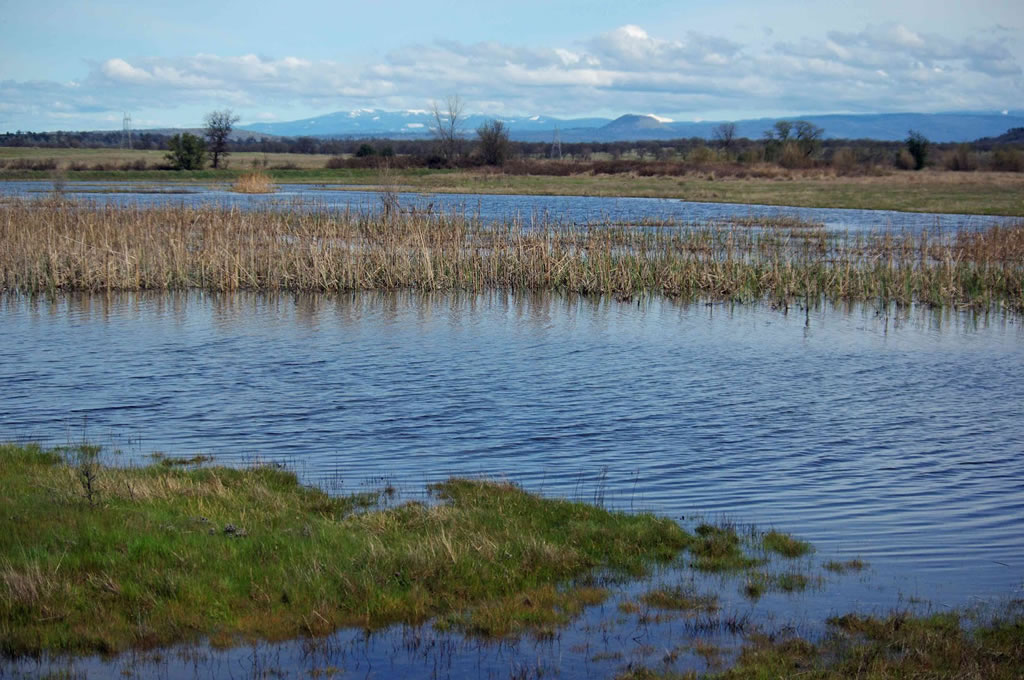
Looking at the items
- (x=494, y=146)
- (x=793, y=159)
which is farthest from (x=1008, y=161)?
(x=494, y=146)

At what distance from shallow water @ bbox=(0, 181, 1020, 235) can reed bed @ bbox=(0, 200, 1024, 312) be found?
924 cm

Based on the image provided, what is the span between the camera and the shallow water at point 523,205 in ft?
135

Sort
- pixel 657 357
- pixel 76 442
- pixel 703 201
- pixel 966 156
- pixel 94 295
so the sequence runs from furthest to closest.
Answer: pixel 966 156 < pixel 703 201 < pixel 94 295 < pixel 657 357 < pixel 76 442

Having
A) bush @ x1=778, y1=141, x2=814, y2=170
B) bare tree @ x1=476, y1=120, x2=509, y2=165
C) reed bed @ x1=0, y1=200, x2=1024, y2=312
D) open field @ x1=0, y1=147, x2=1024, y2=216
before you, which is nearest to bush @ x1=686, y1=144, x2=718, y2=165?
bush @ x1=778, y1=141, x2=814, y2=170

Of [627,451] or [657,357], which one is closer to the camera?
[627,451]

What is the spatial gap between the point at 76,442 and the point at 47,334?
828 centimetres

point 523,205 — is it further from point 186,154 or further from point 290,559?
point 290,559

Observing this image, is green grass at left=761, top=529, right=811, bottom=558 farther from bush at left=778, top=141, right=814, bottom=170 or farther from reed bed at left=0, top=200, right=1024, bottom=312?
bush at left=778, top=141, right=814, bottom=170

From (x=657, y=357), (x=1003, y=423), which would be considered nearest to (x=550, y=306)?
(x=657, y=357)

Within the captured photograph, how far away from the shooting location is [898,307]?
945 inches

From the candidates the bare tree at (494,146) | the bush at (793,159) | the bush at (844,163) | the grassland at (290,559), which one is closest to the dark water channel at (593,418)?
the grassland at (290,559)

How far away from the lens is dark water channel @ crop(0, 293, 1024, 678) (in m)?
7.06

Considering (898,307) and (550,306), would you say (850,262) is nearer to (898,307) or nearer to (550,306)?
(898,307)

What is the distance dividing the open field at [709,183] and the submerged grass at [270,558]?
146 feet
